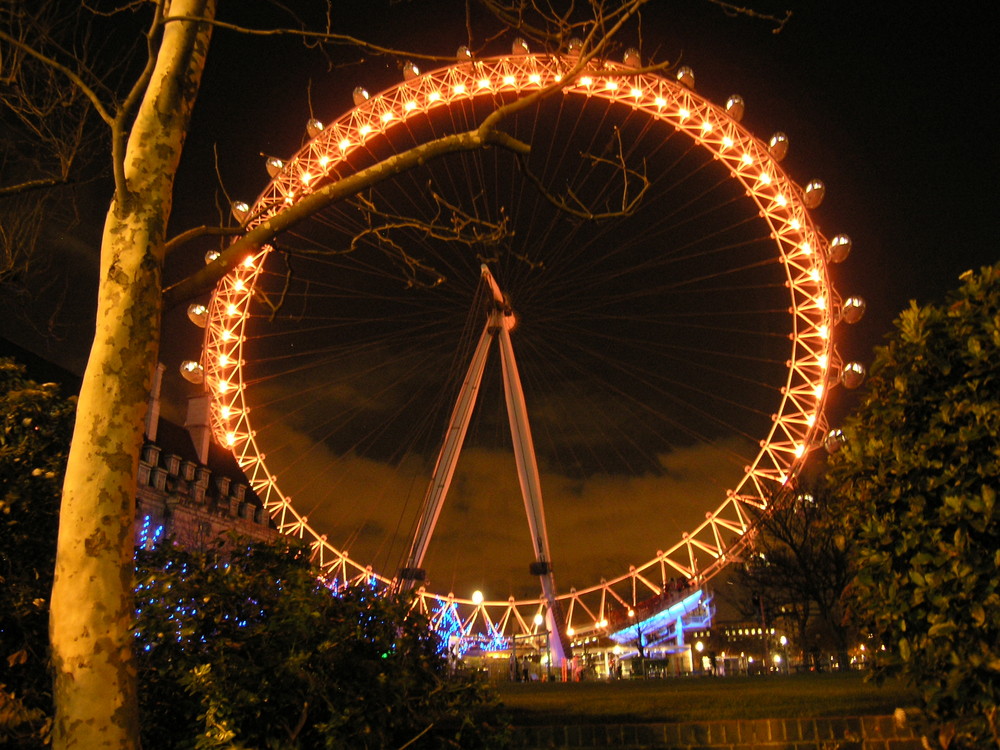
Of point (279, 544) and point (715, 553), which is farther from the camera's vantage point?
point (715, 553)

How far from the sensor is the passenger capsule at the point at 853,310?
20.7 metres

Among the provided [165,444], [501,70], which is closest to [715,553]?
[501,70]

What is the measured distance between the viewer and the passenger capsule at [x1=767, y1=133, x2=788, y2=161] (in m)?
21.5

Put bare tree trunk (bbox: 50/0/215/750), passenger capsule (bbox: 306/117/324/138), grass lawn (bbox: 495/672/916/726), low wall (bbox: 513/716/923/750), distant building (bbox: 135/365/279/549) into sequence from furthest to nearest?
1. distant building (bbox: 135/365/279/549)
2. passenger capsule (bbox: 306/117/324/138)
3. grass lawn (bbox: 495/672/916/726)
4. low wall (bbox: 513/716/923/750)
5. bare tree trunk (bbox: 50/0/215/750)

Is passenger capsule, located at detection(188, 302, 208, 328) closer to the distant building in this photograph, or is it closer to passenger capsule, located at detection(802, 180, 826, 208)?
the distant building

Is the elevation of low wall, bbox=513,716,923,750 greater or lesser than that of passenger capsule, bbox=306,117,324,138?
lesser

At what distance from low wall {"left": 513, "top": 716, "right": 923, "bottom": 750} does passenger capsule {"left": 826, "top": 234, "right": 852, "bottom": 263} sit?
51.8ft

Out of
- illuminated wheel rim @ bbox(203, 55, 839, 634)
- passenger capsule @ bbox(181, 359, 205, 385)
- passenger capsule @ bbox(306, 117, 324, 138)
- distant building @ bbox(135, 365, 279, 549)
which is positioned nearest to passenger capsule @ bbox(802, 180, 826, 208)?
illuminated wheel rim @ bbox(203, 55, 839, 634)

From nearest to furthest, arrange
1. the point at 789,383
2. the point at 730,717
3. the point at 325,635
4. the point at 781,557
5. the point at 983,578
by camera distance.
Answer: the point at 983,578
the point at 325,635
the point at 730,717
the point at 789,383
the point at 781,557

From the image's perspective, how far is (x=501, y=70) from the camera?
886 inches

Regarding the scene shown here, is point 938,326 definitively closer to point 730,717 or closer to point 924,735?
point 924,735

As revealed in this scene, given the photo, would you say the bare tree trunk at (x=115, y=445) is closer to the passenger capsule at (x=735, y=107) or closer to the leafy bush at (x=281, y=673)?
the leafy bush at (x=281, y=673)

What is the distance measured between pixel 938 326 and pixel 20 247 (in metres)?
7.43

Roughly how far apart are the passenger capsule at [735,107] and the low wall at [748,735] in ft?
58.3
